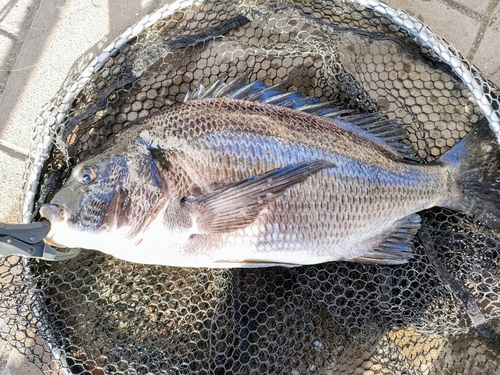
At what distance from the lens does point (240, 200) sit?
1757 mm

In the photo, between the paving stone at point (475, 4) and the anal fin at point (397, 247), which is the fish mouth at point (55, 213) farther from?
the paving stone at point (475, 4)

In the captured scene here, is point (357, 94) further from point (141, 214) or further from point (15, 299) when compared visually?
point (15, 299)

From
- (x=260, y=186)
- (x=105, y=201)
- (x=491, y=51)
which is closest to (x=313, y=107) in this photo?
(x=260, y=186)

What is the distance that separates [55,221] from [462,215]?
2.02 m

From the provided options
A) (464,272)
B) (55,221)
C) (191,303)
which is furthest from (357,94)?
(55,221)

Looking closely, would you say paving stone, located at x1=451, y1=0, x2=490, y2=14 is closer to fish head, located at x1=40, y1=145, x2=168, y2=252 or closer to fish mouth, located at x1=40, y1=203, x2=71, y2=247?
fish head, located at x1=40, y1=145, x2=168, y2=252

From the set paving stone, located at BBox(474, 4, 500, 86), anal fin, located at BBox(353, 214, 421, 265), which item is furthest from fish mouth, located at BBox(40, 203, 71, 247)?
paving stone, located at BBox(474, 4, 500, 86)

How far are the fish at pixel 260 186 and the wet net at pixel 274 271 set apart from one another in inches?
8.4

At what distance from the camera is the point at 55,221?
5.63ft

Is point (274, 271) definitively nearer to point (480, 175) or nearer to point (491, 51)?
point (480, 175)

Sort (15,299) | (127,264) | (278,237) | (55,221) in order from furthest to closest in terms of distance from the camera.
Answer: (127,264)
(15,299)
(278,237)
(55,221)

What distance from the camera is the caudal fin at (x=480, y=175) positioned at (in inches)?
83.7

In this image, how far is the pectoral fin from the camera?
5.73ft

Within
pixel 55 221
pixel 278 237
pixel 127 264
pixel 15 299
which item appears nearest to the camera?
pixel 55 221
